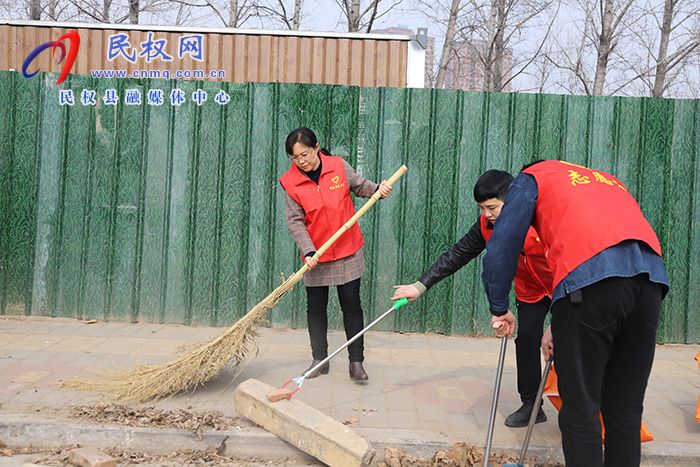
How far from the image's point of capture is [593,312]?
2406 millimetres

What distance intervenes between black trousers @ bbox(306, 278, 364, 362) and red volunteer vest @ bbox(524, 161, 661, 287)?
2.03 meters

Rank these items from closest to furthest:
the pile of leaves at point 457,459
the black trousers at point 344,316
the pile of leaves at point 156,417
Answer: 1. the pile of leaves at point 457,459
2. the pile of leaves at point 156,417
3. the black trousers at point 344,316

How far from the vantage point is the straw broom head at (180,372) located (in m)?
3.87

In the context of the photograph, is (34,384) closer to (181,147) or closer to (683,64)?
(181,147)

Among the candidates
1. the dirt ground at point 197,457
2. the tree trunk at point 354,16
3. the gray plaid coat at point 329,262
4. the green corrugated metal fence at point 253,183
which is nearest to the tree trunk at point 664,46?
the tree trunk at point 354,16

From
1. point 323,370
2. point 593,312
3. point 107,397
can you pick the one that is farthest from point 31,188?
point 593,312

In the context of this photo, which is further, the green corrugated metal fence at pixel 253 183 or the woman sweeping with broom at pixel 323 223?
the green corrugated metal fence at pixel 253 183

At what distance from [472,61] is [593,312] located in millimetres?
20795

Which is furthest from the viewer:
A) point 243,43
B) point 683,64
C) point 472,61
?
point 472,61

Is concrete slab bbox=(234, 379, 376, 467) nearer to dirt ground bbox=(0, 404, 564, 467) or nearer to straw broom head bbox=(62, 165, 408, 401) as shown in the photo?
dirt ground bbox=(0, 404, 564, 467)

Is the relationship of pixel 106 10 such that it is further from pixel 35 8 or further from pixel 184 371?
pixel 184 371

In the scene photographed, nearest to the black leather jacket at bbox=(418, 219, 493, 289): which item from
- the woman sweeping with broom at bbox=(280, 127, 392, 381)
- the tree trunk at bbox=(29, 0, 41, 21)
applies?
the woman sweeping with broom at bbox=(280, 127, 392, 381)

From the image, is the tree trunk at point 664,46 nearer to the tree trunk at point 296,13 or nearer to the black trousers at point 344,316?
the tree trunk at point 296,13

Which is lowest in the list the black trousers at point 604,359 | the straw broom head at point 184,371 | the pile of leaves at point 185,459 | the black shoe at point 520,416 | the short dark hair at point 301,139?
the pile of leaves at point 185,459
